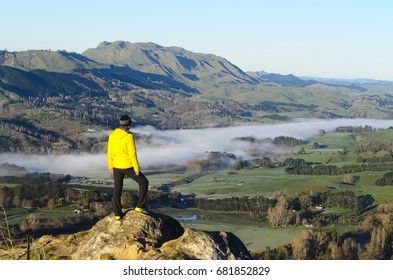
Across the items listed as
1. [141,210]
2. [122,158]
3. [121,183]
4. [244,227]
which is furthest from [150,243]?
[244,227]

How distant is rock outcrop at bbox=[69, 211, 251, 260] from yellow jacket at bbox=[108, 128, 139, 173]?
302cm

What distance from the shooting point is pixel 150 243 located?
24.5 m

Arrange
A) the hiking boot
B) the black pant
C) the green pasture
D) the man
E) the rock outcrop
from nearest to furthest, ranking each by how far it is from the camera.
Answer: the rock outcrop < the man < the black pant < the hiking boot < the green pasture

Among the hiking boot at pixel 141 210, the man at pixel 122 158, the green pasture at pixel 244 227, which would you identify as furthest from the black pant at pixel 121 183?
the green pasture at pixel 244 227

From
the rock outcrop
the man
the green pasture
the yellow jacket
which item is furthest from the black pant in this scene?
the green pasture

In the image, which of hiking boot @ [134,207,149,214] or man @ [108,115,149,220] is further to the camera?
hiking boot @ [134,207,149,214]

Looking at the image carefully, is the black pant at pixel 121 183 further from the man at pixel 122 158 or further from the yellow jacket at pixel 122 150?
the yellow jacket at pixel 122 150

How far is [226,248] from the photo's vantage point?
2441 centimetres

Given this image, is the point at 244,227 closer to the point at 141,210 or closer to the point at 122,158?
the point at 141,210

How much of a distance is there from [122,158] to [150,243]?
4.26 meters

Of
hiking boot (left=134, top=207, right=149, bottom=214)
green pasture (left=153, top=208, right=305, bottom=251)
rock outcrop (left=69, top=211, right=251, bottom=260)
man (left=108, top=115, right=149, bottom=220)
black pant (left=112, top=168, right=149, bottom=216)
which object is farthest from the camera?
green pasture (left=153, top=208, right=305, bottom=251)

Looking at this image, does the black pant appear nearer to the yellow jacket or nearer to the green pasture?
the yellow jacket

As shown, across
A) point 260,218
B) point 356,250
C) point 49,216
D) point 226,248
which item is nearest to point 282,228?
point 260,218

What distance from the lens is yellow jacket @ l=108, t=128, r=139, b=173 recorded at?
23703 millimetres
